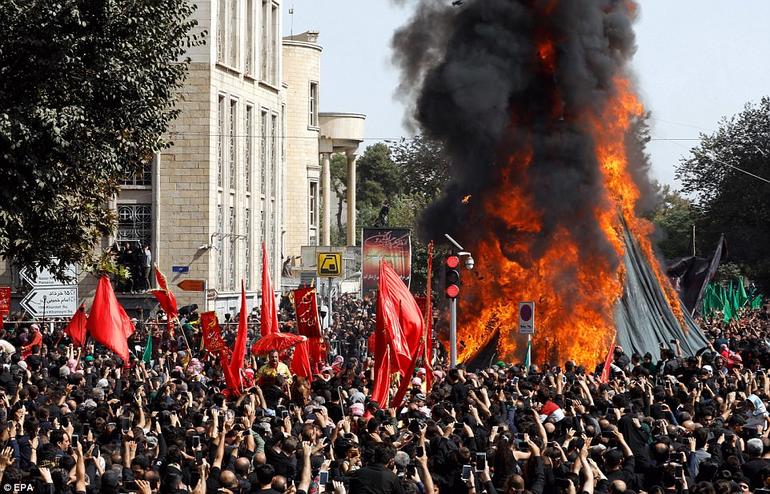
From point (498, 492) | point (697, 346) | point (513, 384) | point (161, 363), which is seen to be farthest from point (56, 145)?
point (697, 346)

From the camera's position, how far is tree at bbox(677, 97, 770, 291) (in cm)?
7000

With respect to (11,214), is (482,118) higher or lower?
higher

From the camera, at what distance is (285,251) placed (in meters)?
71.8

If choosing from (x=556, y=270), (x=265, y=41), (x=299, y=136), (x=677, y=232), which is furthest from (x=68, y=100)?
(x=677, y=232)

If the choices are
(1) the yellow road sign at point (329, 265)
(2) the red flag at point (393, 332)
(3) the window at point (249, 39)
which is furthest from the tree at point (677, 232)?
(2) the red flag at point (393, 332)

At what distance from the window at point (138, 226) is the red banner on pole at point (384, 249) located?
34.4 ft

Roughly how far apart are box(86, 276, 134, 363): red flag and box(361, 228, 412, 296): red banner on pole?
13.9 meters

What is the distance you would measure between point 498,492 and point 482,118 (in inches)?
939

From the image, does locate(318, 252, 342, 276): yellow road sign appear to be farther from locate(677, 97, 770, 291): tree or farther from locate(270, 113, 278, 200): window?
locate(677, 97, 770, 291): tree

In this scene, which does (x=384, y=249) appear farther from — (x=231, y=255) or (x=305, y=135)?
(x=305, y=135)

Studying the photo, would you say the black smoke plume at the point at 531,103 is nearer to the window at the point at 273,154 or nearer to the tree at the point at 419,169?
the window at the point at 273,154

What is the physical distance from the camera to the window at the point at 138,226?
155 ft

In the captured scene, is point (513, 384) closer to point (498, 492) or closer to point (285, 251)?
point (498, 492)

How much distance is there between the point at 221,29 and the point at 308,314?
2638 cm
